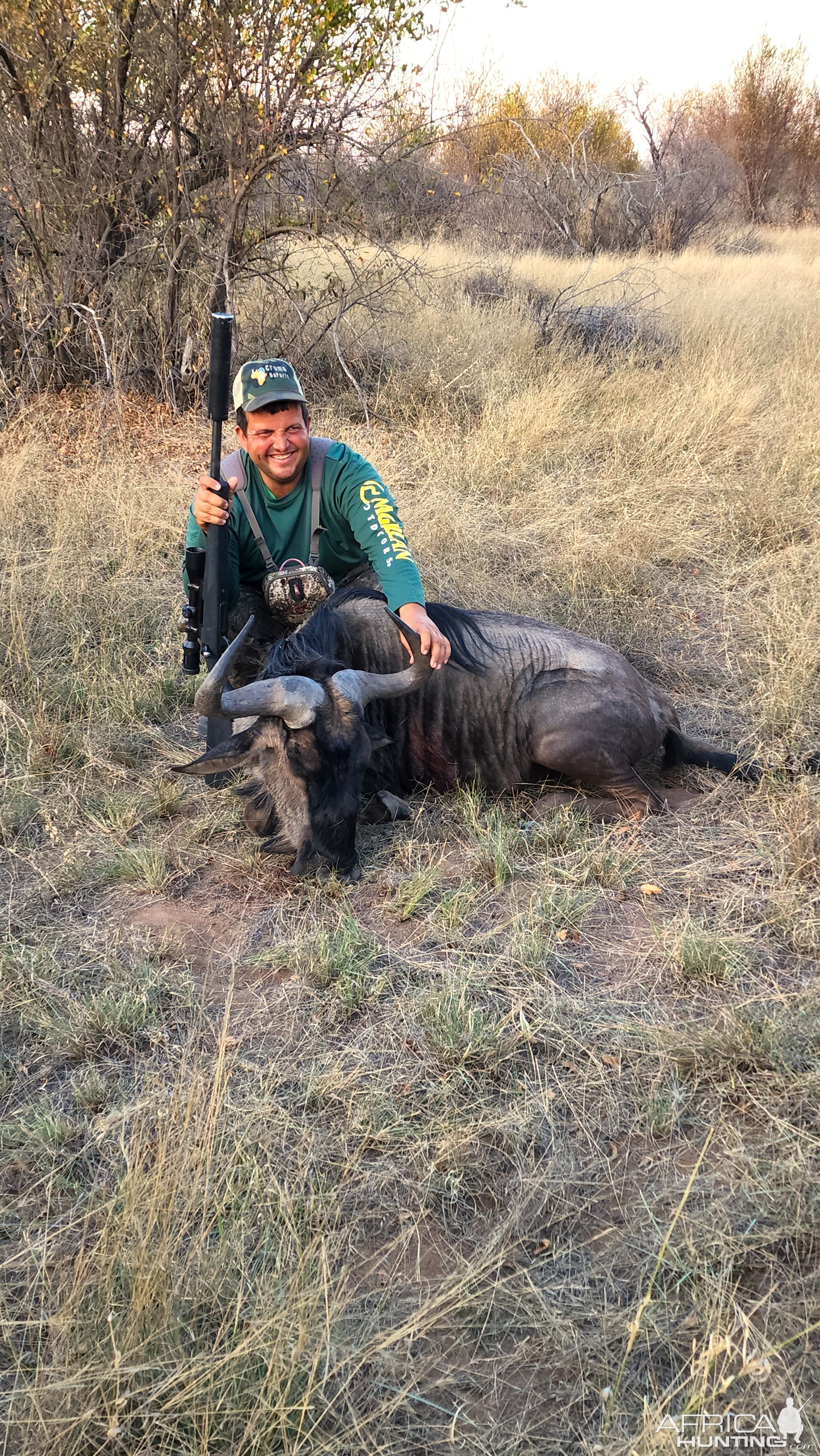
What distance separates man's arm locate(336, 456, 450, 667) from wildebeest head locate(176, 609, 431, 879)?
280 mm

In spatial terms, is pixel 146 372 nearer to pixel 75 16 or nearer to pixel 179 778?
pixel 75 16

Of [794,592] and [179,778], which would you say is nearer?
[179,778]

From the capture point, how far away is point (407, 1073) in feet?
9.20

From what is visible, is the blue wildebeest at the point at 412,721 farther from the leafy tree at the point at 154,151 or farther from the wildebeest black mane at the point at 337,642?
the leafy tree at the point at 154,151

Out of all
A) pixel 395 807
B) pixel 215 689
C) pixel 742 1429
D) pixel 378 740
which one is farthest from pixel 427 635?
pixel 742 1429

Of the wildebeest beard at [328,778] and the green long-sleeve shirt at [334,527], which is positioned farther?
the green long-sleeve shirt at [334,527]

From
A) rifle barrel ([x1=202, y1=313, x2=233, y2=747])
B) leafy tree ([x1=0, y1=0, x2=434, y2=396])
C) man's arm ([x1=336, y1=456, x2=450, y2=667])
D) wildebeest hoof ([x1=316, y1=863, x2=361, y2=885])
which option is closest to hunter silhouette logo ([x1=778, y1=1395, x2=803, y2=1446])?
wildebeest hoof ([x1=316, y1=863, x2=361, y2=885])

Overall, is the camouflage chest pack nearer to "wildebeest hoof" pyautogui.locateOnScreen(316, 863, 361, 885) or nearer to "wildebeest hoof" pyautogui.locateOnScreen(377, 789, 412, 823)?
"wildebeest hoof" pyautogui.locateOnScreen(377, 789, 412, 823)

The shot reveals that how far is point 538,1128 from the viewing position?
2.61 meters

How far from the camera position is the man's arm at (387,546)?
3916mm

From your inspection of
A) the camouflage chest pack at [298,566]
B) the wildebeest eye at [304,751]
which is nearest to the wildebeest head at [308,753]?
the wildebeest eye at [304,751]

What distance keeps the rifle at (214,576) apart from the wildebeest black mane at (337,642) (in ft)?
1.03

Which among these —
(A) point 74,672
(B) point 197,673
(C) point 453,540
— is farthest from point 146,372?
(B) point 197,673

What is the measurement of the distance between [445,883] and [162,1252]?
1935 mm
